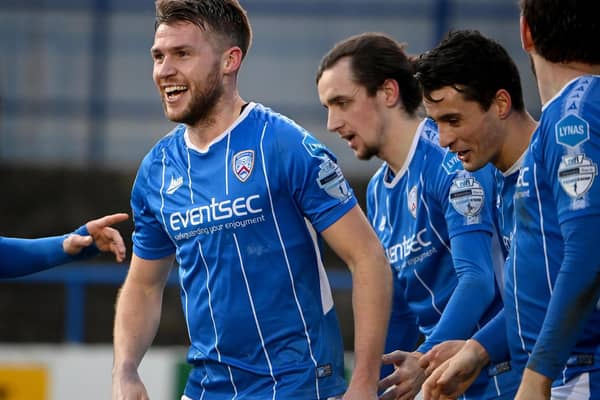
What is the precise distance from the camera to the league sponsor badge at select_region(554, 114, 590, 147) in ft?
9.14

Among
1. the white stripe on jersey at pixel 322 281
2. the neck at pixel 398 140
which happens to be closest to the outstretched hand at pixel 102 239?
the white stripe on jersey at pixel 322 281

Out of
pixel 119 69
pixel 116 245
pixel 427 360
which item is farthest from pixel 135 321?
pixel 119 69

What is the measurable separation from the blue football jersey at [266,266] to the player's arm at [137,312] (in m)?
0.31

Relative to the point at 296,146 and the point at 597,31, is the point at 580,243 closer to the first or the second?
the point at 597,31

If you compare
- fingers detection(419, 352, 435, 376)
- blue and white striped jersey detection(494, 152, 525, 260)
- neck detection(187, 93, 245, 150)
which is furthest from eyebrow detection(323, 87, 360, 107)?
fingers detection(419, 352, 435, 376)

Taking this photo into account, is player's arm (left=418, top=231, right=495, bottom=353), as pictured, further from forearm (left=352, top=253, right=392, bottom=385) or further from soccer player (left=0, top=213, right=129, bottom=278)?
soccer player (left=0, top=213, right=129, bottom=278)

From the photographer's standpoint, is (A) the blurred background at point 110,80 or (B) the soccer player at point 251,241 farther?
(A) the blurred background at point 110,80

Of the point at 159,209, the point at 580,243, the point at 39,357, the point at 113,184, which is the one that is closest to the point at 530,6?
the point at 580,243

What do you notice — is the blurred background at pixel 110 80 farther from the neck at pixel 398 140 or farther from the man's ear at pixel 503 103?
the man's ear at pixel 503 103

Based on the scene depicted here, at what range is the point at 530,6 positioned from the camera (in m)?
2.93

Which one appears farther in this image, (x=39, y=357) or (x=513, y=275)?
(x=39, y=357)

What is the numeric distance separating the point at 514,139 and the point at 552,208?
0.78m

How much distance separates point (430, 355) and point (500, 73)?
0.98 metres

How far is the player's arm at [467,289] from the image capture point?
388 cm
